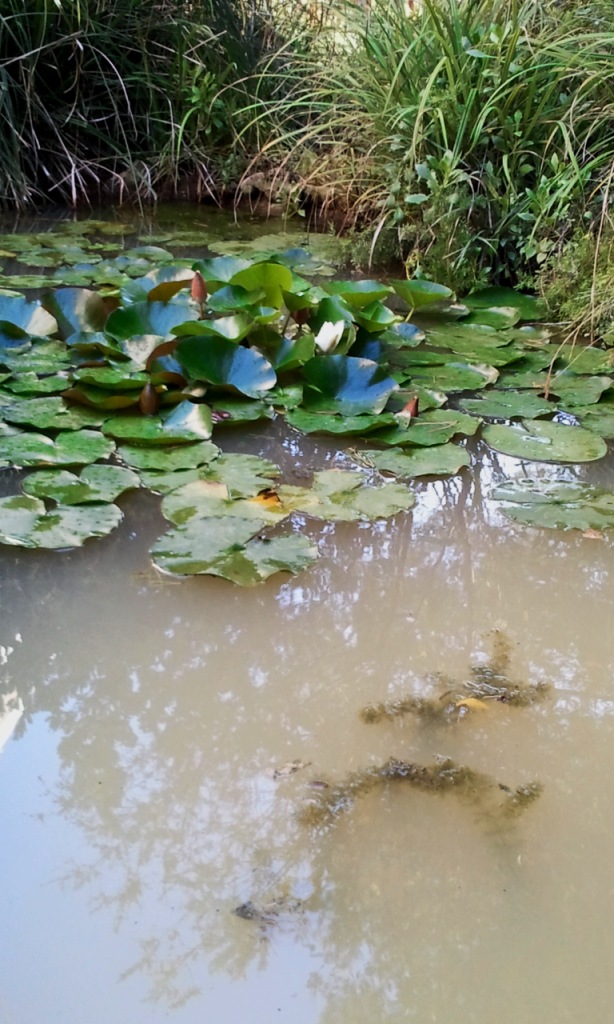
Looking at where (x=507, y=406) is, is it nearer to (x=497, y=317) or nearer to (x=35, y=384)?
(x=497, y=317)

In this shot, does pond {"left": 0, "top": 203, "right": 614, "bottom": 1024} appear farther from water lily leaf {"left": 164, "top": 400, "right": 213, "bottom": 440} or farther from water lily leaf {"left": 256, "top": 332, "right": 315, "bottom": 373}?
water lily leaf {"left": 256, "top": 332, "right": 315, "bottom": 373}

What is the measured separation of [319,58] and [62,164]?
47.6 inches

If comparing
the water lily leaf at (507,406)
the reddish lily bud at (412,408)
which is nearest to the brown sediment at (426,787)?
the reddish lily bud at (412,408)

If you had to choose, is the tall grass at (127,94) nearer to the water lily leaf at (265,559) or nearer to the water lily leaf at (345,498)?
the water lily leaf at (345,498)

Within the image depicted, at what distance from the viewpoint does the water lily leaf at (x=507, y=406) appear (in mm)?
2178

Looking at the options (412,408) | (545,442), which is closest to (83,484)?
(412,408)

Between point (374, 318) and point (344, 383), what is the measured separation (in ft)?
1.21

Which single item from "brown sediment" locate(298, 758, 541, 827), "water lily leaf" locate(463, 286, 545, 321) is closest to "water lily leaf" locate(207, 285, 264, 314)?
"water lily leaf" locate(463, 286, 545, 321)

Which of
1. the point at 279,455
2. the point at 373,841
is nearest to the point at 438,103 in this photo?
the point at 279,455

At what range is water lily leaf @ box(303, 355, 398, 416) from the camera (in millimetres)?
2139

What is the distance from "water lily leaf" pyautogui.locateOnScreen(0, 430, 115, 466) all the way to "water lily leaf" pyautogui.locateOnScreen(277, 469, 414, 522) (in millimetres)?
402

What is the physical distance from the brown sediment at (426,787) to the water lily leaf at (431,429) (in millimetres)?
920

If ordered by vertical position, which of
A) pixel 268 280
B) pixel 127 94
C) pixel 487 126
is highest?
pixel 487 126

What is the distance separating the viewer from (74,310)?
2.37 m
